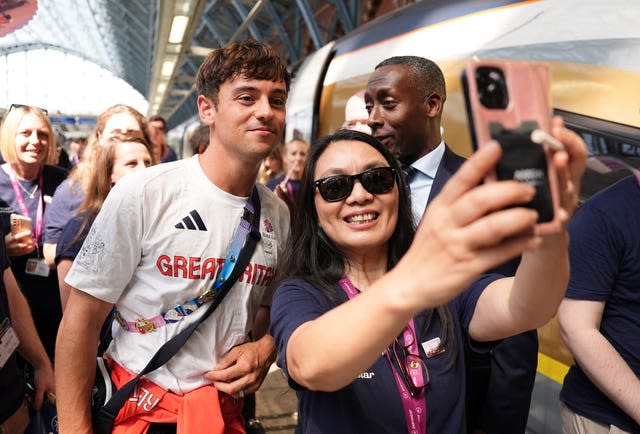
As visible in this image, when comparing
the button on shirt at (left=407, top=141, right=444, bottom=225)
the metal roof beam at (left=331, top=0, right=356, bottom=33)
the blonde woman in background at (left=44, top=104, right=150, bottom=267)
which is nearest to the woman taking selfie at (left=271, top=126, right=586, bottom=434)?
the button on shirt at (left=407, top=141, right=444, bottom=225)

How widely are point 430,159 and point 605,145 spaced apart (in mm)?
730

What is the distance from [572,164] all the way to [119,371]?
148 centimetres

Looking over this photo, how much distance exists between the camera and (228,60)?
174 cm

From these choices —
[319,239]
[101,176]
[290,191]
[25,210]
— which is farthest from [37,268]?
[319,239]

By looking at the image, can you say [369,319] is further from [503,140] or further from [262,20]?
[262,20]

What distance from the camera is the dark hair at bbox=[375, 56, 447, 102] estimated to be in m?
2.46

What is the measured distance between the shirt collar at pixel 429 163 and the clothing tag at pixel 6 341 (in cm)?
169

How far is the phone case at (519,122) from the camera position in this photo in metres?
0.67

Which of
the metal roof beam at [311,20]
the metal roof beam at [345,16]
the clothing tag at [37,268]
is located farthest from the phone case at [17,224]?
the metal roof beam at [311,20]

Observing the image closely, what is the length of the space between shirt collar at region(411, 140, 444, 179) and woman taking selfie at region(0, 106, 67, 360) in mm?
2067

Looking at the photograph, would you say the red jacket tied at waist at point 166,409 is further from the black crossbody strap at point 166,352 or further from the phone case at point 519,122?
the phone case at point 519,122

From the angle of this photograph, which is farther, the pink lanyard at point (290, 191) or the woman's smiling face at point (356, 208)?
the pink lanyard at point (290, 191)

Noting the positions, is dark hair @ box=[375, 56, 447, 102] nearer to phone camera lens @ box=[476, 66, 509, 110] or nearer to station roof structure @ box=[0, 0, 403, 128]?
station roof structure @ box=[0, 0, 403, 128]

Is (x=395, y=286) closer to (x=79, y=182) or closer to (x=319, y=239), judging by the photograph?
(x=319, y=239)
